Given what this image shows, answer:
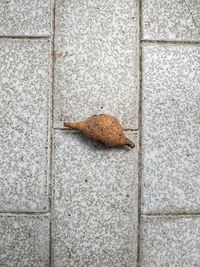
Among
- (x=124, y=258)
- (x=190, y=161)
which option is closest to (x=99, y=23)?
(x=190, y=161)

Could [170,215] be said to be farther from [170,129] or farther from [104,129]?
[104,129]

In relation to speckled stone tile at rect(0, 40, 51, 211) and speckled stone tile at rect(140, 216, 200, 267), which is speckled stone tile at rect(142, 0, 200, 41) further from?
speckled stone tile at rect(140, 216, 200, 267)

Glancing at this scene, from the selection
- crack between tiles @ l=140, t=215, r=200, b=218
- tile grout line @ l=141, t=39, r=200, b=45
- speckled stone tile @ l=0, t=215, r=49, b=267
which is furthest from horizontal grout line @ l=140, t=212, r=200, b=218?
tile grout line @ l=141, t=39, r=200, b=45

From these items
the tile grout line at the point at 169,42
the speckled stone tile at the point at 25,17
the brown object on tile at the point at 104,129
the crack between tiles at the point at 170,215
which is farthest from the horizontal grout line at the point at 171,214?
the speckled stone tile at the point at 25,17

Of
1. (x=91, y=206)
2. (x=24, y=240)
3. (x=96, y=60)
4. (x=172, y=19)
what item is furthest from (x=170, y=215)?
(x=172, y=19)

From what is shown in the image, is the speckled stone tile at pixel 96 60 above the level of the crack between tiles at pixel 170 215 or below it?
above

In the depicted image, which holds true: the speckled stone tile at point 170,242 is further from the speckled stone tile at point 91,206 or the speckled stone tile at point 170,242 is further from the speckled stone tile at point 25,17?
the speckled stone tile at point 25,17
